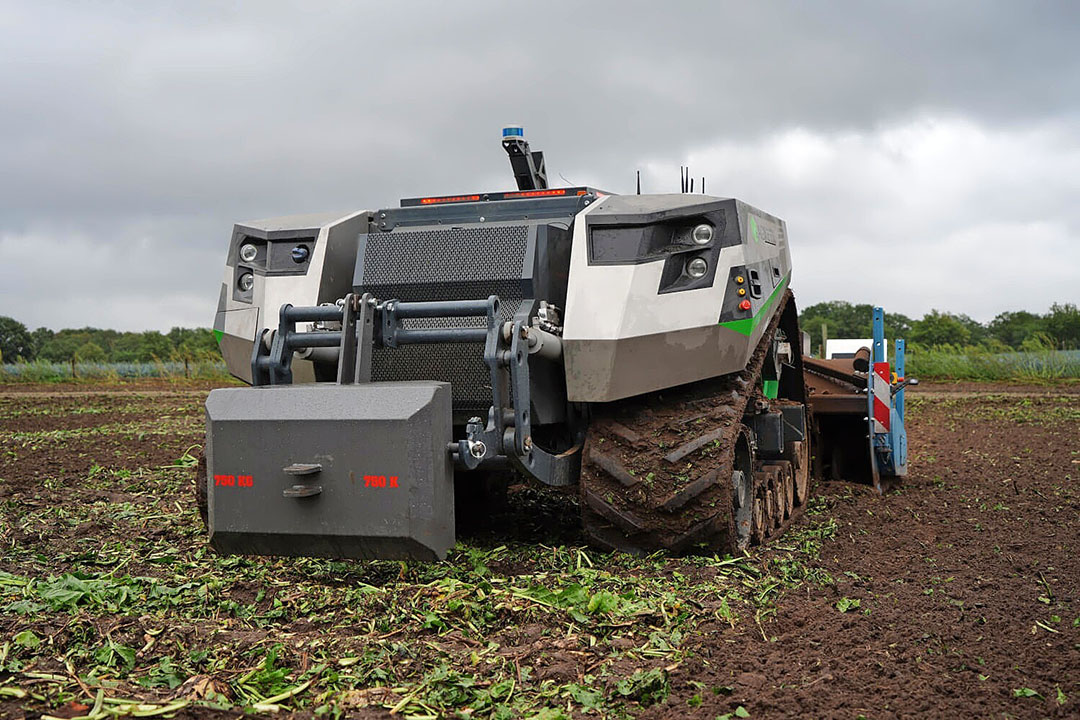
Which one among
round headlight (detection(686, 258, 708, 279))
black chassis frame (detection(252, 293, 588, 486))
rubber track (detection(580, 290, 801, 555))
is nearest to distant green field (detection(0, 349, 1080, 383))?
black chassis frame (detection(252, 293, 588, 486))

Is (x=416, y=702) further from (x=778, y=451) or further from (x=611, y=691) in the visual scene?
(x=778, y=451)

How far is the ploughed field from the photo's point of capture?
3592mm

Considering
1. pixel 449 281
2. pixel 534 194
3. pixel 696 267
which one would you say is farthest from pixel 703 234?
pixel 449 281

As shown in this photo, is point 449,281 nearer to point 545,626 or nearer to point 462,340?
point 462,340

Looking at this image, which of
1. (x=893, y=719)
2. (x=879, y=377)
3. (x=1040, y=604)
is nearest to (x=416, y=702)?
(x=893, y=719)

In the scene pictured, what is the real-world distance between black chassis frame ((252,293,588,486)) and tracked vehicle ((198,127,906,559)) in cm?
1

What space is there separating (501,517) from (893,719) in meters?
4.25

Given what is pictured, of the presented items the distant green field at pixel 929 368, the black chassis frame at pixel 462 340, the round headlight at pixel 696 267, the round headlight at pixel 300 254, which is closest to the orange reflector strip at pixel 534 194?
the black chassis frame at pixel 462 340

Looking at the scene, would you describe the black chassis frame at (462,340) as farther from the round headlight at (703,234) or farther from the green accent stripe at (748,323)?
the green accent stripe at (748,323)

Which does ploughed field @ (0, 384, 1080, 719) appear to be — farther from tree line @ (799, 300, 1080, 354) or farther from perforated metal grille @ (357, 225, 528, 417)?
tree line @ (799, 300, 1080, 354)

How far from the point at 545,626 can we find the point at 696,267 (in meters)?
2.10

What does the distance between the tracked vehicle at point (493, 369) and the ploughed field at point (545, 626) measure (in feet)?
1.12

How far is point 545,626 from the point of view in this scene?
14.2 feet

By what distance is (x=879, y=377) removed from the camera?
9055 mm
